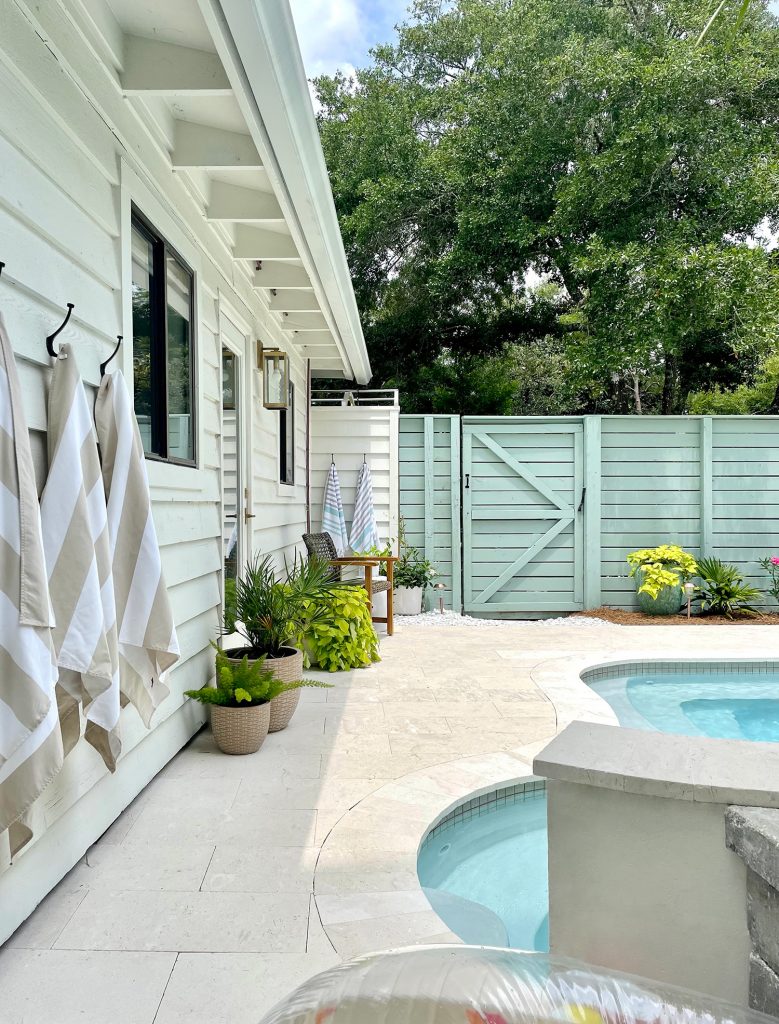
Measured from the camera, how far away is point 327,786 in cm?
286

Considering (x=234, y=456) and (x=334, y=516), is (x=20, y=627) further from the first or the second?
(x=334, y=516)

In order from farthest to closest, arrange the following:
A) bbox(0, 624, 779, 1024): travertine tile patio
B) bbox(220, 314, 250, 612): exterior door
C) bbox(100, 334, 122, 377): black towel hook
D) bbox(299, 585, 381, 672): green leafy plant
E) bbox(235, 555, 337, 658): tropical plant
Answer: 1. bbox(299, 585, 381, 672): green leafy plant
2. bbox(220, 314, 250, 612): exterior door
3. bbox(235, 555, 337, 658): tropical plant
4. bbox(100, 334, 122, 377): black towel hook
5. bbox(0, 624, 779, 1024): travertine tile patio

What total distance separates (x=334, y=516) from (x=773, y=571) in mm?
4342

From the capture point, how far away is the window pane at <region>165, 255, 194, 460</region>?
316cm

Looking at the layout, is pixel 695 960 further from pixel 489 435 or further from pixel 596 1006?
pixel 489 435

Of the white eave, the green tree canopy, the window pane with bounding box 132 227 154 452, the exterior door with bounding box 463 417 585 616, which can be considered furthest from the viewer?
the green tree canopy

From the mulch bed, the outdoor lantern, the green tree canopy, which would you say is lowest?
the mulch bed

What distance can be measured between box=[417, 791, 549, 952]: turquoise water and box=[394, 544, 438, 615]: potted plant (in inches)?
168

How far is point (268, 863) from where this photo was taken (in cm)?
226

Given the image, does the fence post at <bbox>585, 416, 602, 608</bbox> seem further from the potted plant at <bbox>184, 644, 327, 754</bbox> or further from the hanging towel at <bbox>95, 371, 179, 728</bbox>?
the hanging towel at <bbox>95, 371, 179, 728</bbox>

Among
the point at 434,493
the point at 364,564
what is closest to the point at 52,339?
the point at 364,564

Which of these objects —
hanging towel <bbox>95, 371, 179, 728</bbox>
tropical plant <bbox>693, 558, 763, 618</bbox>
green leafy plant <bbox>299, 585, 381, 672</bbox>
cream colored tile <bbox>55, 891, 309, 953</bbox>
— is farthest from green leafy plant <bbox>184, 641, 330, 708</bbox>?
tropical plant <bbox>693, 558, 763, 618</bbox>

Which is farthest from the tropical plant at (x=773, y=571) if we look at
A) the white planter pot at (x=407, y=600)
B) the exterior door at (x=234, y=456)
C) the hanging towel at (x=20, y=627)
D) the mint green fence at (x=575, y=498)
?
the hanging towel at (x=20, y=627)

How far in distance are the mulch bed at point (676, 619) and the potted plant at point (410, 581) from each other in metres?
1.63
